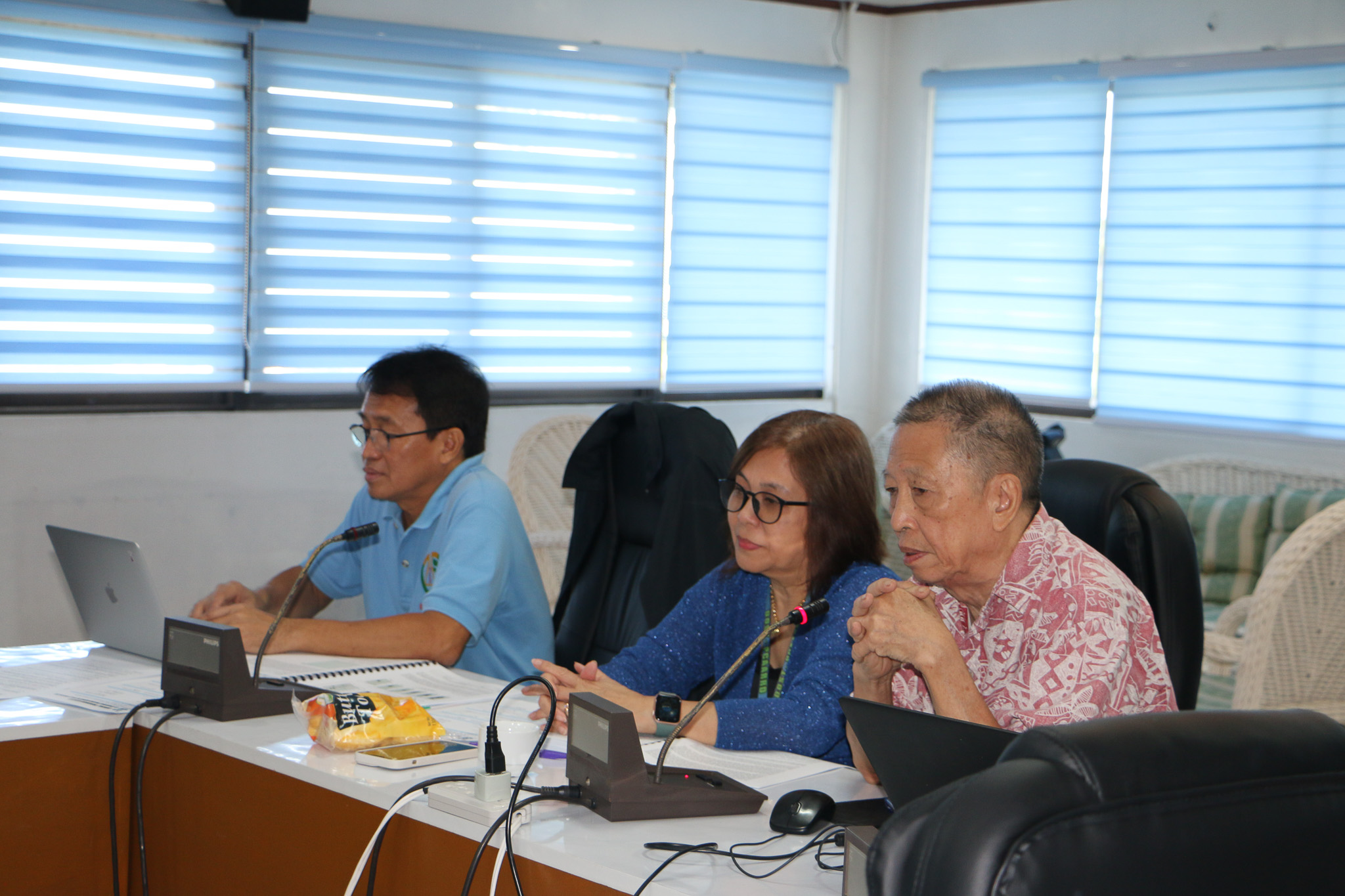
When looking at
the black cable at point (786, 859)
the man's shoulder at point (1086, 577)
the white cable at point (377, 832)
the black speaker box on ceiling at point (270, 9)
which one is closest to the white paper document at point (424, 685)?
the white cable at point (377, 832)

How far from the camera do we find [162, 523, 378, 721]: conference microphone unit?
1.97m

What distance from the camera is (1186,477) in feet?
15.0

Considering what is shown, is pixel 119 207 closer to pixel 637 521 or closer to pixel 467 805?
pixel 637 521

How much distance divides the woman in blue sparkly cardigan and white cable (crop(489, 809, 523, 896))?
0.46 m

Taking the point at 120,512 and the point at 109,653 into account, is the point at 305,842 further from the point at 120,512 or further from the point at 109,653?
the point at 120,512

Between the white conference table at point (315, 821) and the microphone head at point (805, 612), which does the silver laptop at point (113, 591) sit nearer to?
the white conference table at point (315, 821)

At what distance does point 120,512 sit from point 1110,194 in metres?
→ 3.57

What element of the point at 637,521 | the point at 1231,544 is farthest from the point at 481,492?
the point at 1231,544

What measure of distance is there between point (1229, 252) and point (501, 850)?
13.0 feet

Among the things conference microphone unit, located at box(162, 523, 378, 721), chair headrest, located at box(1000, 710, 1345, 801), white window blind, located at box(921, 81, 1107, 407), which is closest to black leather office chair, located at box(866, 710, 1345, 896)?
chair headrest, located at box(1000, 710, 1345, 801)

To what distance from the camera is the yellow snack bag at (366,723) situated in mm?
1787

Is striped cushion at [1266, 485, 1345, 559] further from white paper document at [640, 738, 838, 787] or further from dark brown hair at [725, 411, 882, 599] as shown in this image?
white paper document at [640, 738, 838, 787]

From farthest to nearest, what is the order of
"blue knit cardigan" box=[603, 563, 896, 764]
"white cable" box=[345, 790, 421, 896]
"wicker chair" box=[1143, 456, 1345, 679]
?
"wicker chair" box=[1143, 456, 1345, 679]
"blue knit cardigan" box=[603, 563, 896, 764]
"white cable" box=[345, 790, 421, 896]

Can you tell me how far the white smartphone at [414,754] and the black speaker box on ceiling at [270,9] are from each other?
9.19ft
